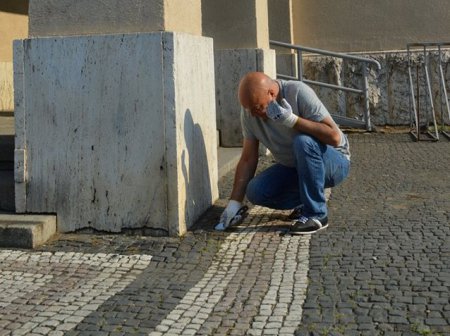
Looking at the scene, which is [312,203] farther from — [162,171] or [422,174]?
[422,174]

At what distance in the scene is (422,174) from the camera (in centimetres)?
790

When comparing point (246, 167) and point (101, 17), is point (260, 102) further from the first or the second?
point (101, 17)

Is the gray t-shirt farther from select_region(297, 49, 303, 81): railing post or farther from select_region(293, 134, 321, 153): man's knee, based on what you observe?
select_region(297, 49, 303, 81): railing post

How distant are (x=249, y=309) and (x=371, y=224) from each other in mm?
1909

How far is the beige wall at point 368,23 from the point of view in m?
12.1

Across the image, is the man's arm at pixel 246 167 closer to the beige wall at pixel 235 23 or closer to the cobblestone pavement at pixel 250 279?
the cobblestone pavement at pixel 250 279

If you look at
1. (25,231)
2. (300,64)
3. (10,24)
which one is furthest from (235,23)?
(25,231)

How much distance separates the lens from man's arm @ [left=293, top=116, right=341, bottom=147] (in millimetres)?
5484

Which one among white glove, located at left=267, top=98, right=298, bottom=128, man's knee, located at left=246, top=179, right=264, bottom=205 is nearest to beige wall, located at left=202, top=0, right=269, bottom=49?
man's knee, located at left=246, top=179, right=264, bottom=205

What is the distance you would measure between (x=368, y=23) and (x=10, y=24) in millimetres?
5211

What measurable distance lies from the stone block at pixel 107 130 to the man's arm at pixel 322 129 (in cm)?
80

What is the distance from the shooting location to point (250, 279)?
4703 mm

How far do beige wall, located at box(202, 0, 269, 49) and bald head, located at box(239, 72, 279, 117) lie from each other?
12.3 feet

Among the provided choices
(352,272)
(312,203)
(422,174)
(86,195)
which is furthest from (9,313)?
(422,174)
